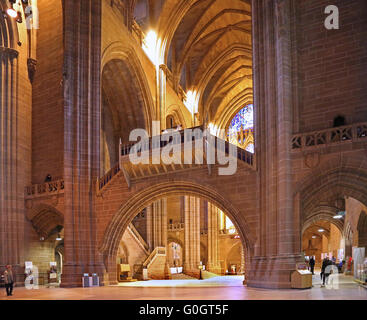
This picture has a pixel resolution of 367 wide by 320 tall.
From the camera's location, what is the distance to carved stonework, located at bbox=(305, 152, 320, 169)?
16781 mm

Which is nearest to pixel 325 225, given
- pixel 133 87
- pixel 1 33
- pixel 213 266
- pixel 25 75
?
pixel 213 266

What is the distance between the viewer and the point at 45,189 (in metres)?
23.5

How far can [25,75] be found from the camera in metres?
24.8

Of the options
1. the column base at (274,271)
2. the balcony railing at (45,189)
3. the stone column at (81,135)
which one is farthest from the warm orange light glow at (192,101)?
the column base at (274,271)

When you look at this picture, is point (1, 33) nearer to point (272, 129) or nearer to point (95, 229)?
point (95, 229)

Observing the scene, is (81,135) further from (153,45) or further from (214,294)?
(153,45)

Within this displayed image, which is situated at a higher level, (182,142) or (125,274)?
(182,142)

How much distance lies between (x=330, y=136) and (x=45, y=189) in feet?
48.0

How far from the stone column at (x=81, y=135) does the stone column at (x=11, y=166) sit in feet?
10.5

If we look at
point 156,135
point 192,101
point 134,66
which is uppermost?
point 192,101

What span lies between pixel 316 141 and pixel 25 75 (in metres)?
16.3

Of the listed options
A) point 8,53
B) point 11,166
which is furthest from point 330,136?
point 8,53

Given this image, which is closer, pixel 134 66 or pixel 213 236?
pixel 134 66

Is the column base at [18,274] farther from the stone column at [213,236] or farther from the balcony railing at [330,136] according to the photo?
the stone column at [213,236]
